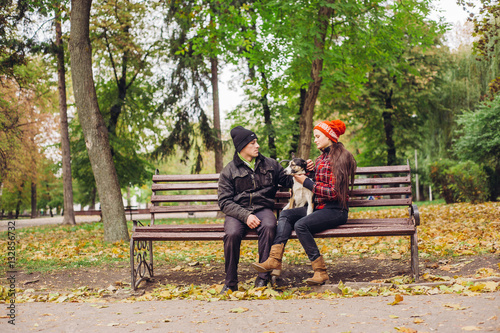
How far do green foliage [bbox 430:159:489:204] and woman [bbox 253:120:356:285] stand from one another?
14.8 meters

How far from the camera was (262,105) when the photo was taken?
20.3 metres

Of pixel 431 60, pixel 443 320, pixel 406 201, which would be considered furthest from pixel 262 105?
pixel 443 320

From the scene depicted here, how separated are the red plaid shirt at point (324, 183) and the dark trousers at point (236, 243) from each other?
0.60 meters

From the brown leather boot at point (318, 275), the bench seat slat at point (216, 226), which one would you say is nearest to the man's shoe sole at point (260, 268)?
the brown leather boot at point (318, 275)

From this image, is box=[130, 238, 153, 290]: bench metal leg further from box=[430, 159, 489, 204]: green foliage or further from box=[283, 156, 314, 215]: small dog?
box=[430, 159, 489, 204]: green foliage

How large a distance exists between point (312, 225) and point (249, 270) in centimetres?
177

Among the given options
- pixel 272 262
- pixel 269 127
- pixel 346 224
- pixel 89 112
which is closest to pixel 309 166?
pixel 346 224

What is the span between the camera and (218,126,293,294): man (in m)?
5.04

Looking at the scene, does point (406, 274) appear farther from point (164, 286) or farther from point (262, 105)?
point (262, 105)

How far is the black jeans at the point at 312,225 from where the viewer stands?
4.91 meters

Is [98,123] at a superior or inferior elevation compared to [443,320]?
superior

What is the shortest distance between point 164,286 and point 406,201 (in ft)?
10.4

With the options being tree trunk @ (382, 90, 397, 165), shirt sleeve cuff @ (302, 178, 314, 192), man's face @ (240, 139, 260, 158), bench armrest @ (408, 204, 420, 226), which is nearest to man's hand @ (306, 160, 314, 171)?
shirt sleeve cuff @ (302, 178, 314, 192)

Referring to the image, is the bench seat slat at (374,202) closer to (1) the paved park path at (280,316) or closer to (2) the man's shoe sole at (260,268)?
(2) the man's shoe sole at (260,268)
